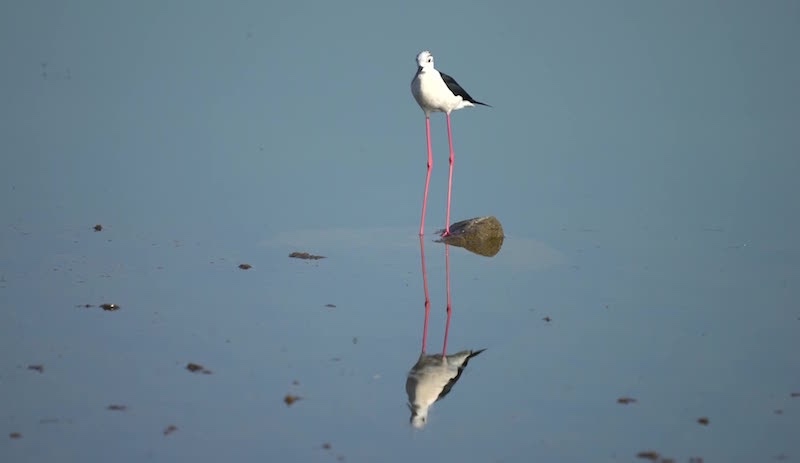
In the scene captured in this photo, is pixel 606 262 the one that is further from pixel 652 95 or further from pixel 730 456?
pixel 652 95

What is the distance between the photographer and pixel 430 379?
499 cm

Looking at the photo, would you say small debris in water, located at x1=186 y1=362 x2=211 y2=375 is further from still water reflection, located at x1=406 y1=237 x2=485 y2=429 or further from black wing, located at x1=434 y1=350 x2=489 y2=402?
black wing, located at x1=434 y1=350 x2=489 y2=402

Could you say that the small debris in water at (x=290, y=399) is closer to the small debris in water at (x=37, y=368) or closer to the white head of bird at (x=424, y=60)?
the small debris in water at (x=37, y=368)

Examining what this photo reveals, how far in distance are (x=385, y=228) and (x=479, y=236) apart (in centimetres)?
70

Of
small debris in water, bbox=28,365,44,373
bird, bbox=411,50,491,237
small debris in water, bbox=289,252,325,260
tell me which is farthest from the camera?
bird, bbox=411,50,491,237

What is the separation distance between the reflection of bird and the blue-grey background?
6 centimetres

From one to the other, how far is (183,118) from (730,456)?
23.6ft

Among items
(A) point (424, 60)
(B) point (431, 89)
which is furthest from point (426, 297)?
(A) point (424, 60)

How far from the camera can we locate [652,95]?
11.8 meters

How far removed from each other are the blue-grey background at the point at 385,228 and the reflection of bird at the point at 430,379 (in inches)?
2.4

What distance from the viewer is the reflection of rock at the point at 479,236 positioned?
290 inches

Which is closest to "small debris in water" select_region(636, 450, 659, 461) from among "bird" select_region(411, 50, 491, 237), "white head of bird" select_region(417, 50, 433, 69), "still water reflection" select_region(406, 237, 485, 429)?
"still water reflection" select_region(406, 237, 485, 429)

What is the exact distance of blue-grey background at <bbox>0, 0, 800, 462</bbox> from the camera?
15.0 feet

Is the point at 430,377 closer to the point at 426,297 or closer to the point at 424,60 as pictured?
the point at 426,297
